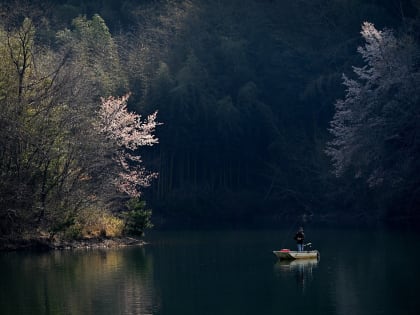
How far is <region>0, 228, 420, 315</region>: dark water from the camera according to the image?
2236 centimetres

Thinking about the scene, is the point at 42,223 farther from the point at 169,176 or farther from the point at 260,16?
the point at 260,16

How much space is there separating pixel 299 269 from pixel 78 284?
791 centimetres

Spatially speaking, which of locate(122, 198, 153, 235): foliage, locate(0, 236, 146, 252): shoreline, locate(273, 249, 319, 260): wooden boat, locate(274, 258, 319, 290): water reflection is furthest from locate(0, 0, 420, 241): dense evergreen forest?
locate(274, 258, 319, 290): water reflection

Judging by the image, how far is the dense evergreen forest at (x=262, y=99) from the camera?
51.3 meters

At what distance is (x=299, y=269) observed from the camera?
30.5 meters

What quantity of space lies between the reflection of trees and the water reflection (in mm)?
4233

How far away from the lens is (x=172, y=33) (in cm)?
6875

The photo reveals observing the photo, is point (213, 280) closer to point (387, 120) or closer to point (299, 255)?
point (299, 255)

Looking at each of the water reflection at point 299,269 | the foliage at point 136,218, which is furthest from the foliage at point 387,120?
the water reflection at point 299,269

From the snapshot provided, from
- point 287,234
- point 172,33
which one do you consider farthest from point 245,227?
point 172,33

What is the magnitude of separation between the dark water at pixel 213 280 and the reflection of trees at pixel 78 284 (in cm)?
3

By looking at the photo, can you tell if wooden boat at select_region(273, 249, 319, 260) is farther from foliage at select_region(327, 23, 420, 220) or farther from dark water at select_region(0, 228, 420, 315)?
foliage at select_region(327, 23, 420, 220)

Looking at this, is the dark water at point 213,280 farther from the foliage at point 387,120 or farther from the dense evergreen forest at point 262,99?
the dense evergreen forest at point 262,99

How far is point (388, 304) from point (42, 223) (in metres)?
19.4
